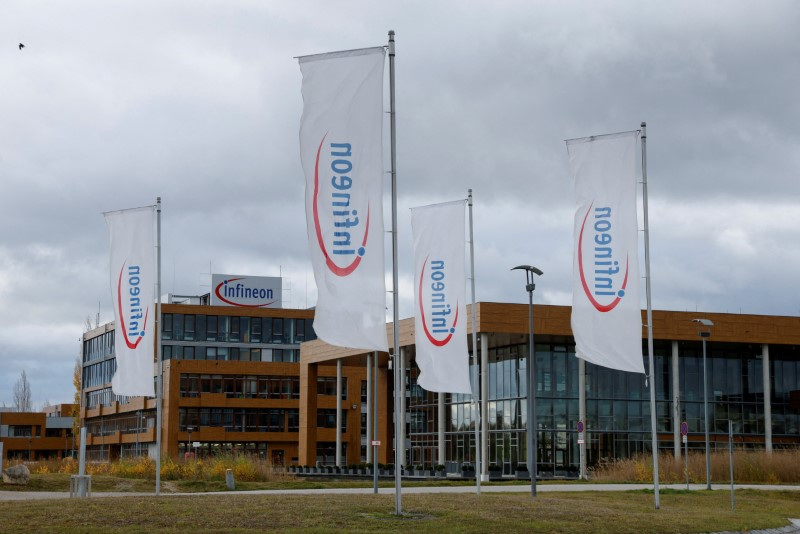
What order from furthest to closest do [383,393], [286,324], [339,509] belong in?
1. [286,324]
2. [383,393]
3. [339,509]

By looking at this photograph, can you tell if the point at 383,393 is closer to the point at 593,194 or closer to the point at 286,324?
the point at 286,324

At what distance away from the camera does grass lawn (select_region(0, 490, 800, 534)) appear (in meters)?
20.1

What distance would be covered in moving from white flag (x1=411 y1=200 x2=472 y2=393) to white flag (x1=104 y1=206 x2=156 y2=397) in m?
8.27

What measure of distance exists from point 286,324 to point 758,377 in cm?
5846

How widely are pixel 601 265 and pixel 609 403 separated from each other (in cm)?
4092

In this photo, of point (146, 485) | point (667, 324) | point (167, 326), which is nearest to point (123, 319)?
point (146, 485)

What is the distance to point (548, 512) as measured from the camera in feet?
79.5

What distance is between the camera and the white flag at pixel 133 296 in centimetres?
3206

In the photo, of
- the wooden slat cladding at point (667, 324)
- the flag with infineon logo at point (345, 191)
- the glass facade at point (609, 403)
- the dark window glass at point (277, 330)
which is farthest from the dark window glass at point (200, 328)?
the flag with infineon logo at point (345, 191)

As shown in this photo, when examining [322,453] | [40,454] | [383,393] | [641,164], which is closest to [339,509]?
[641,164]

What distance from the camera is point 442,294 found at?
1361 inches

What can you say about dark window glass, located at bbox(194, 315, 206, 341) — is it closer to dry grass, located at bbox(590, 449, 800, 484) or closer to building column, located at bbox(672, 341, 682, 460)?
building column, located at bbox(672, 341, 682, 460)

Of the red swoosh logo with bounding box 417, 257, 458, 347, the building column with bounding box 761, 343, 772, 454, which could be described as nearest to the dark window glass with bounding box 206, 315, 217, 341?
the building column with bounding box 761, 343, 772, 454

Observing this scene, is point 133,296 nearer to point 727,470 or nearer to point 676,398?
point 727,470
